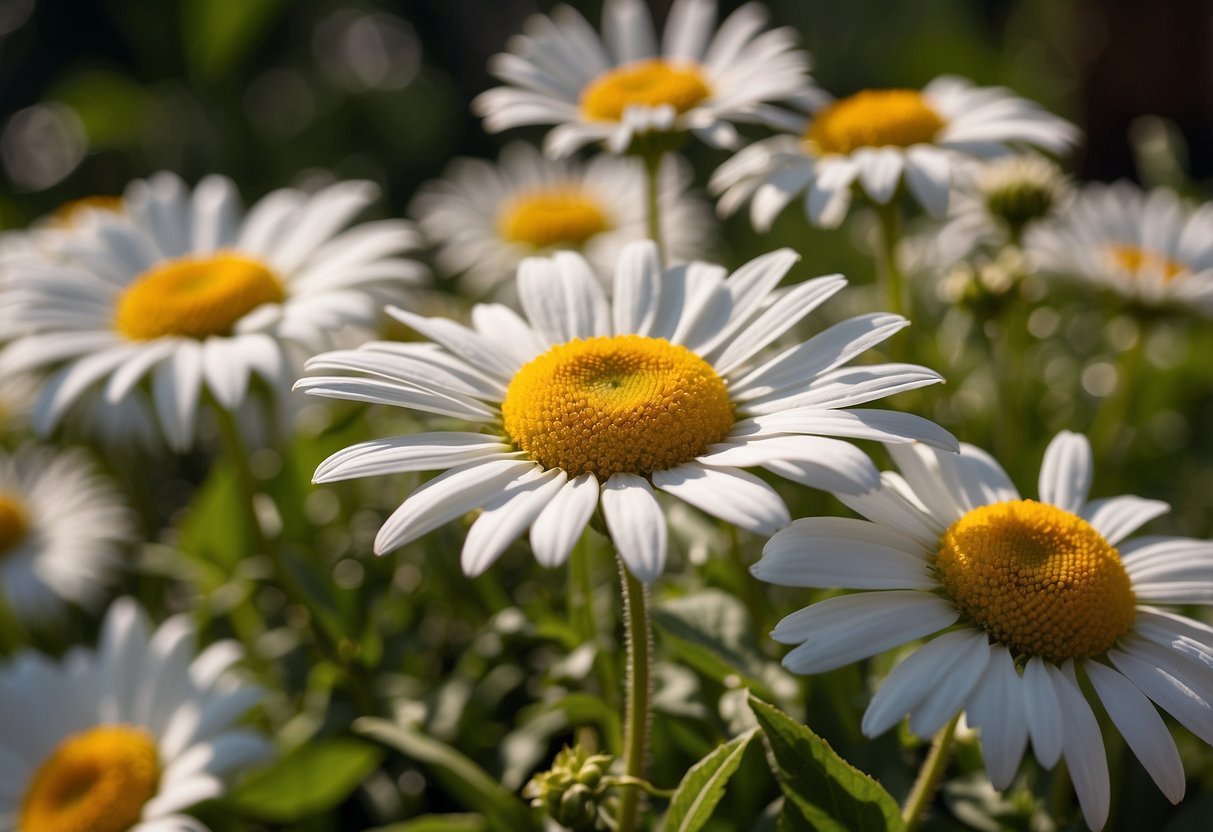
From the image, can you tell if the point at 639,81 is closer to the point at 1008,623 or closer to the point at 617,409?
the point at 617,409

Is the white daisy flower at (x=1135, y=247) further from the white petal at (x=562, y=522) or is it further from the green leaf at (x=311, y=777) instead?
the green leaf at (x=311, y=777)

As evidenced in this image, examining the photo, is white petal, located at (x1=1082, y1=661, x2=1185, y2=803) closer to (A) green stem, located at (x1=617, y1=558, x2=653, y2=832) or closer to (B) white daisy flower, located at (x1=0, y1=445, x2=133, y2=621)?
(A) green stem, located at (x1=617, y1=558, x2=653, y2=832)

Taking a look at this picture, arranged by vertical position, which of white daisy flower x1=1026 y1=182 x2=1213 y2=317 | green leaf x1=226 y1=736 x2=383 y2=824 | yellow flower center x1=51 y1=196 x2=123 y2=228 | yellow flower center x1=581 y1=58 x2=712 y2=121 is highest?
yellow flower center x1=581 y1=58 x2=712 y2=121

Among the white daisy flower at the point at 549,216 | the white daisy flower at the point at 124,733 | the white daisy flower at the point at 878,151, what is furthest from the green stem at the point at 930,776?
the white daisy flower at the point at 549,216

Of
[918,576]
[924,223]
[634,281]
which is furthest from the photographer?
[924,223]

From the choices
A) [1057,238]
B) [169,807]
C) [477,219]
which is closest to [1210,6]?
[1057,238]

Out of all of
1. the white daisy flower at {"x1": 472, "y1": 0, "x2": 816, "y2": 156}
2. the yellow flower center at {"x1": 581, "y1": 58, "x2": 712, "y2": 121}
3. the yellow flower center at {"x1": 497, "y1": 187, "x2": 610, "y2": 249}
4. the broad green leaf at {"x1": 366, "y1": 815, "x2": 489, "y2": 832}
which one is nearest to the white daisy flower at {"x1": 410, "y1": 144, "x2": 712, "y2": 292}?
the yellow flower center at {"x1": 497, "y1": 187, "x2": 610, "y2": 249}

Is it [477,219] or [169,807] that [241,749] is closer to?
[169,807]

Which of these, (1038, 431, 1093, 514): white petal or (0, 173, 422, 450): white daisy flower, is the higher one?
(0, 173, 422, 450): white daisy flower
